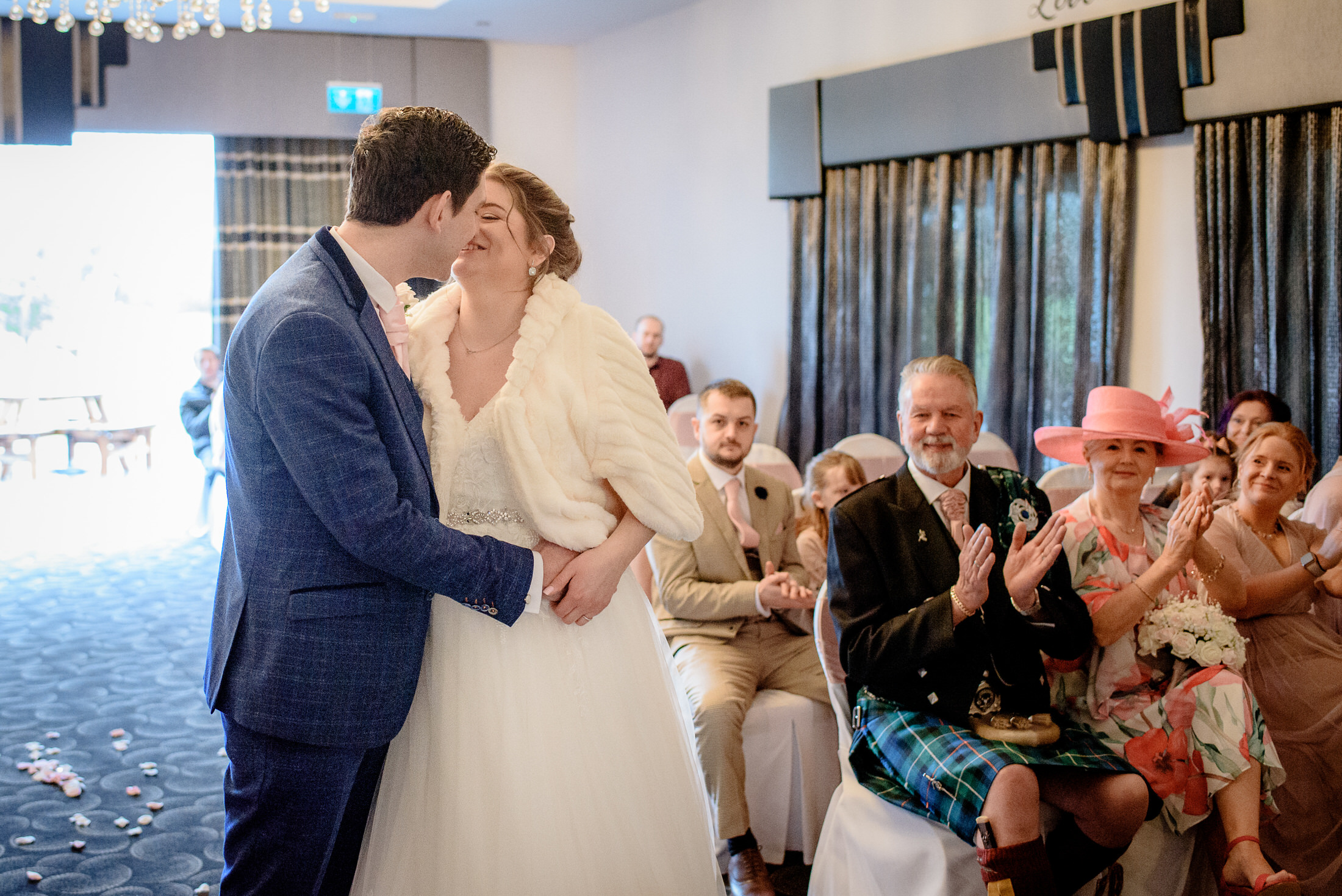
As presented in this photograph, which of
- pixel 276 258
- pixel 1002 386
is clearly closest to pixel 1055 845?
pixel 1002 386

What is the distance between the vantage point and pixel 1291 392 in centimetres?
446

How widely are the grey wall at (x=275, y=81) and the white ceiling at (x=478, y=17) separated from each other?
0.38 feet

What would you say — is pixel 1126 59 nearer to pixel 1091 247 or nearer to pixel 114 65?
pixel 1091 247

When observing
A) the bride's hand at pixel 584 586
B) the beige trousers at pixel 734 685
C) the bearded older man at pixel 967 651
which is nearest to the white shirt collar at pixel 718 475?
the beige trousers at pixel 734 685

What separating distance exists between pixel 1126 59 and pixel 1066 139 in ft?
1.59

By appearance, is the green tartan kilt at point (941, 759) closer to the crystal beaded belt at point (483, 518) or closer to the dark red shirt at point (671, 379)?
the crystal beaded belt at point (483, 518)

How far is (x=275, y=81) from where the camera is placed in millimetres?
7957

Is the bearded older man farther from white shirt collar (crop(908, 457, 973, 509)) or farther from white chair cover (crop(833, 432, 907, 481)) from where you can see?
white chair cover (crop(833, 432, 907, 481))

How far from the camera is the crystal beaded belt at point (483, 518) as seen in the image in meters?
1.76

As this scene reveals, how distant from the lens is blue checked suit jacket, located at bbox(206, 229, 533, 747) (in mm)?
1442

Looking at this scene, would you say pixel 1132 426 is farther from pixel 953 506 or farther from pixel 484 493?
pixel 484 493

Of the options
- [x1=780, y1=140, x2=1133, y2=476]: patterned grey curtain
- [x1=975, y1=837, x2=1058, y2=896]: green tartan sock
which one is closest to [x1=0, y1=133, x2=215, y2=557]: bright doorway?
[x1=780, y1=140, x2=1133, y2=476]: patterned grey curtain

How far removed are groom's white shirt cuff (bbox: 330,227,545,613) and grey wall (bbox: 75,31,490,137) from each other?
270 inches

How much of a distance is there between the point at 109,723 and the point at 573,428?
3134mm
